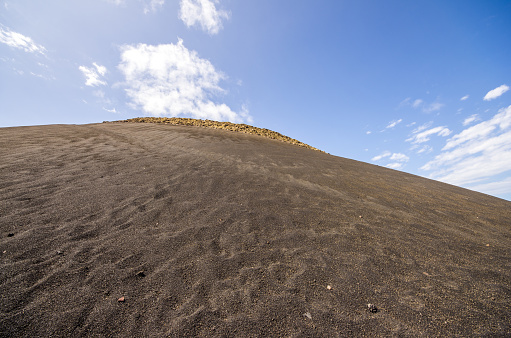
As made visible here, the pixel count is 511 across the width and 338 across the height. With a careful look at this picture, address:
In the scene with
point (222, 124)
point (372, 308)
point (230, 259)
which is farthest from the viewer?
point (222, 124)

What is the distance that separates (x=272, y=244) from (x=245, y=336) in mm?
1688

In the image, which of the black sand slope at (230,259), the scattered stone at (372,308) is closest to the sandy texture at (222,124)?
the black sand slope at (230,259)

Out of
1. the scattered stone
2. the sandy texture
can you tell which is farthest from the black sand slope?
the sandy texture

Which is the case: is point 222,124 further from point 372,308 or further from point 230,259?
point 372,308

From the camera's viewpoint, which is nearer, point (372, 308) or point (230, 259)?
point (372, 308)

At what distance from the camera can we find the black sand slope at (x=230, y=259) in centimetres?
225

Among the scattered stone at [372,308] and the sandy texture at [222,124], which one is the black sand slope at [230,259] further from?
the sandy texture at [222,124]

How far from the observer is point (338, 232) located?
14.0ft

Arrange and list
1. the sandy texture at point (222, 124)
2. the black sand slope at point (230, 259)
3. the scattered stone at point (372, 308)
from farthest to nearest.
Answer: the sandy texture at point (222, 124), the scattered stone at point (372, 308), the black sand slope at point (230, 259)

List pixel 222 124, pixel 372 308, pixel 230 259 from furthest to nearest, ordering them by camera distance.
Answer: pixel 222 124 < pixel 230 259 < pixel 372 308

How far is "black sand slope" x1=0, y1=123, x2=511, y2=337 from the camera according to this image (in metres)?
2.25

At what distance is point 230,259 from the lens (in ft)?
10.5

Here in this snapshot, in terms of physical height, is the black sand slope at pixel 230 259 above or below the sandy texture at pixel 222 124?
below

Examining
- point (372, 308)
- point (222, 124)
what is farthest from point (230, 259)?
point (222, 124)
